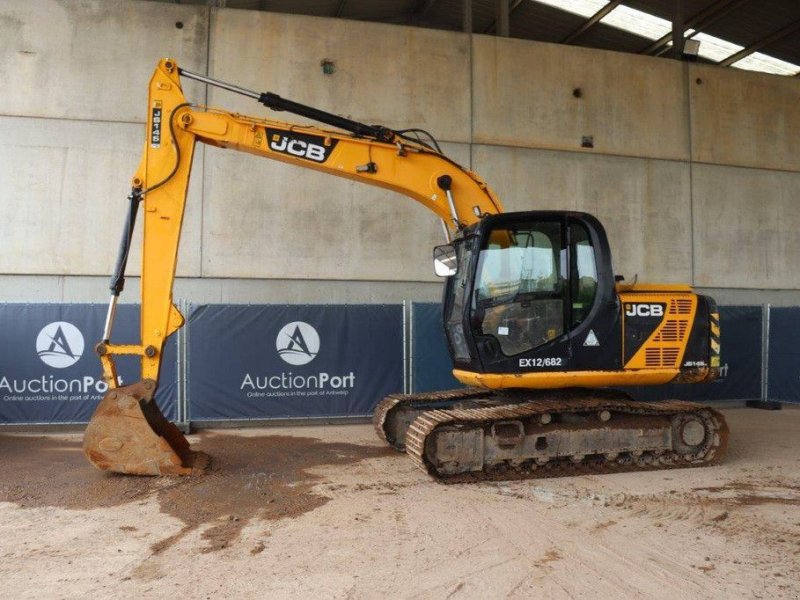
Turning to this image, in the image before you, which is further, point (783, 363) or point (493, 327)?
point (783, 363)

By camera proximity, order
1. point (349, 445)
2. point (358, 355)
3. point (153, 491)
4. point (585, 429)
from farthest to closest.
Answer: point (358, 355) → point (349, 445) → point (585, 429) → point (153, 491)

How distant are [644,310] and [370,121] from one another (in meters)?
6.36

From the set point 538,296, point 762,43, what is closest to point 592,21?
point 762,43

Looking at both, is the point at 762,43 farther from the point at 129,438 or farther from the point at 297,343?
the point at 129,438

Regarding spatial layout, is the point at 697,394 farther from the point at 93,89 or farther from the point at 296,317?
the point at 93,89

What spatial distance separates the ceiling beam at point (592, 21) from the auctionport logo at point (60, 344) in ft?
46.5

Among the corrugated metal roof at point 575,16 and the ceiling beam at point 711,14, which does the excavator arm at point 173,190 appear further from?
the ceiling beam at point 711,14

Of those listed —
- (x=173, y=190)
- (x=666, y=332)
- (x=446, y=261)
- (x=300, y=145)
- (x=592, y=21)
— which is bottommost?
(x=666, y=332)

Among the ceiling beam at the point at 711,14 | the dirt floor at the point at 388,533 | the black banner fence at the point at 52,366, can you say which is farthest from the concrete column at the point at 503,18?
the dirt floor at the point at 388,533

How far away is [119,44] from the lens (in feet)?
34.9

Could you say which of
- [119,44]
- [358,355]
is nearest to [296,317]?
[358,355]

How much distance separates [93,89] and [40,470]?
6.46 meters

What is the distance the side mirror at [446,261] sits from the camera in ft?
23.0

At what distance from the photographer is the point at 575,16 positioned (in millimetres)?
16719
